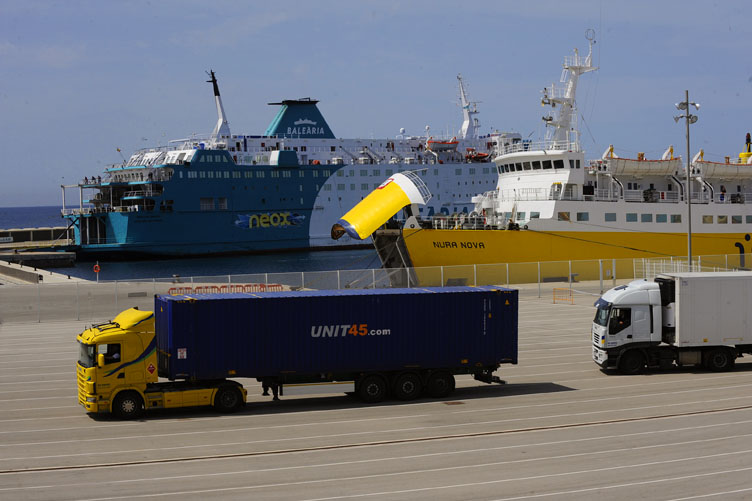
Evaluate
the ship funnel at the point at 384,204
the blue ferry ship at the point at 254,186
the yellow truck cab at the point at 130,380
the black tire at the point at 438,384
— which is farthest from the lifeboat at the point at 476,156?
the yellow truck cab at the point at 130,380

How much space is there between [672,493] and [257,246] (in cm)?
8000

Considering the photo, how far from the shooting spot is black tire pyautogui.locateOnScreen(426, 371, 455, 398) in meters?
19.0

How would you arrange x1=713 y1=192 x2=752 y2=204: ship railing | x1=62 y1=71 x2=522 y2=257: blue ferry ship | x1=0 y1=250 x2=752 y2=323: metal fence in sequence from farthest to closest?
x1=62 y1=71 x2=522 y2=257: blue ferry ship, x1=713 y1=192 x2=752 y2=204: ship railing, x1=0 y1=250 x2=752 y2=323: metal fence

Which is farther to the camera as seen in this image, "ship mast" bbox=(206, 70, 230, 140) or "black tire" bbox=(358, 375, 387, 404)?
"ship mast" bbox=(206, 70, 230, 140)

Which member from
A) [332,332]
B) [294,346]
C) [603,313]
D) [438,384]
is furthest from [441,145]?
[294,346]

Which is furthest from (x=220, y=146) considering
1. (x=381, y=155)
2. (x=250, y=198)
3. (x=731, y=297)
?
(x=731, y=297)

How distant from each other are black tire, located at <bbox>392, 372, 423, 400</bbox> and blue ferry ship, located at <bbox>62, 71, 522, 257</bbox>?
68278mm

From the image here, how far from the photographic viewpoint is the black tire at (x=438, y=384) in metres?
19.0

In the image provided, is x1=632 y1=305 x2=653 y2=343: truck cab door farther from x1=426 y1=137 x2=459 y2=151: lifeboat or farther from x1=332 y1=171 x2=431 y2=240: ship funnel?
x1=426 y1=137 x2=459 y2=151: lifeboat

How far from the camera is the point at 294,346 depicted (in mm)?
18297

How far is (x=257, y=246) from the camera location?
295 feet

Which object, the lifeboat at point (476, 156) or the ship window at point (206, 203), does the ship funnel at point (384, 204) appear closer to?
the ship window at point (206, 203)

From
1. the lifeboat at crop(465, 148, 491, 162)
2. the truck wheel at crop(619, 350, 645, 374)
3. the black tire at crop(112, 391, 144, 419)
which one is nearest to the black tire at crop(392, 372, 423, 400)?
the black tire at crop(112, 391, 144, 419)

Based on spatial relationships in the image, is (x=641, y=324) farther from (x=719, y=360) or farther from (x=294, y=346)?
(x=294, y=346)
